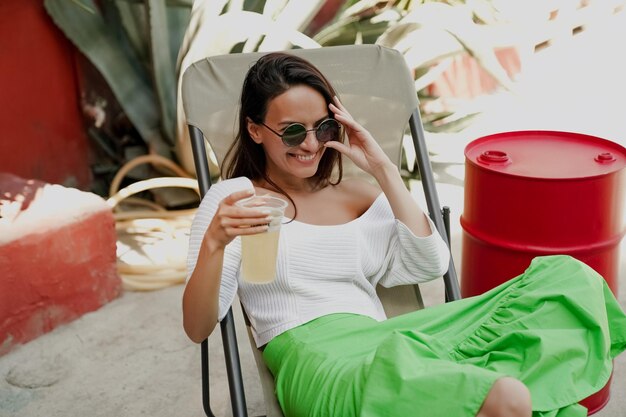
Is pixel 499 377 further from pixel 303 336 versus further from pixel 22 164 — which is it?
pixel 22 164

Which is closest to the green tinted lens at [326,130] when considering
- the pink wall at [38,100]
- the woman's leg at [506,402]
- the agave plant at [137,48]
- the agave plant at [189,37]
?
the woman's leg at [506,402]

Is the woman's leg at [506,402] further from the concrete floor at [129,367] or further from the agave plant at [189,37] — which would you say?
the agave plant at [189,37]

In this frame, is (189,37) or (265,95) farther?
(189,37)

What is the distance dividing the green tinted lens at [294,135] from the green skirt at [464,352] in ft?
Answer: 1.62

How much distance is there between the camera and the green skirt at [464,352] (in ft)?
6.49

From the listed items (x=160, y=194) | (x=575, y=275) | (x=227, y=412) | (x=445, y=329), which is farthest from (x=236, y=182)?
(x=160, y=194)

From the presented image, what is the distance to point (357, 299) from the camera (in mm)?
2611

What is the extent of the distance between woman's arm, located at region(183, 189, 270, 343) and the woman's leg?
0.64 meters

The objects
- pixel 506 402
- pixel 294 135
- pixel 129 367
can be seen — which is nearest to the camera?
pixel 506 402

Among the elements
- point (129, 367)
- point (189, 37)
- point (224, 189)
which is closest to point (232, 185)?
point (224, 189)

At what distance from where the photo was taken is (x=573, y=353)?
2.14 meters

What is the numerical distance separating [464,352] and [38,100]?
11.3 feet

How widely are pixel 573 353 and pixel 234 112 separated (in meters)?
1.37

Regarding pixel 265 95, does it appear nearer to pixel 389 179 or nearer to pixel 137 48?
pixel 389 179
